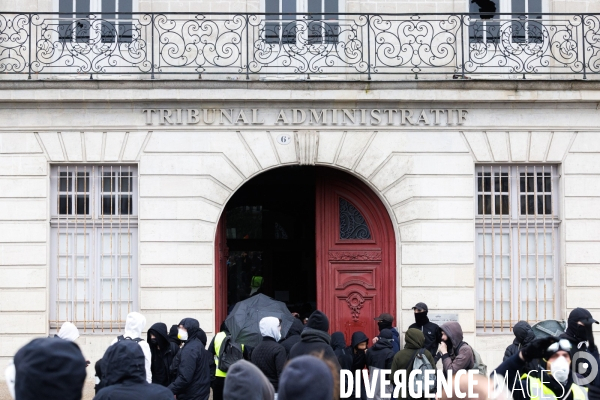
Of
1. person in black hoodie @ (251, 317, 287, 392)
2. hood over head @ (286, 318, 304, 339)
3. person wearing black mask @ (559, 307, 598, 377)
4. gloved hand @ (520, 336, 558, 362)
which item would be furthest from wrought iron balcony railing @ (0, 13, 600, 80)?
gloved hand @ (520, 336, 558, 362)

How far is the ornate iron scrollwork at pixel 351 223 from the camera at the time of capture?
14.3 m

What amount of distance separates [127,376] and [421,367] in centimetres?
419

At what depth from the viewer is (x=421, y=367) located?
933 centimetres

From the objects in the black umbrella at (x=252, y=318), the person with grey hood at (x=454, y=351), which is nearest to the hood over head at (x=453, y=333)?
the person with grey hood at (x=454, y=351)

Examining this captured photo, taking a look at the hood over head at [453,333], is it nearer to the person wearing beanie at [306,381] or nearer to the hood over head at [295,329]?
the hood over head at [295,329]

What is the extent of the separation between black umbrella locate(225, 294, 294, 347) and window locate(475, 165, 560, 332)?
2.66 metres

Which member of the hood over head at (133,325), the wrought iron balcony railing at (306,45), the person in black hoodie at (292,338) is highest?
the wrought iron balcony railing at (306,45)

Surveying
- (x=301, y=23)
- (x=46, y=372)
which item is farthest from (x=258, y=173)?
(x=46, y=372)

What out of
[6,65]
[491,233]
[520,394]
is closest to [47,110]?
[6,65]

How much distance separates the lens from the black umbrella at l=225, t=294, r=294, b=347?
12.9 meters

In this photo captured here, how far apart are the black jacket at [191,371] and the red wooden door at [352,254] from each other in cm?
429

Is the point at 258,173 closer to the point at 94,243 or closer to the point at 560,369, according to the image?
the point at 94,243

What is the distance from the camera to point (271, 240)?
16359 millimetres

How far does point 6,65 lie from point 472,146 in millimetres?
6404
